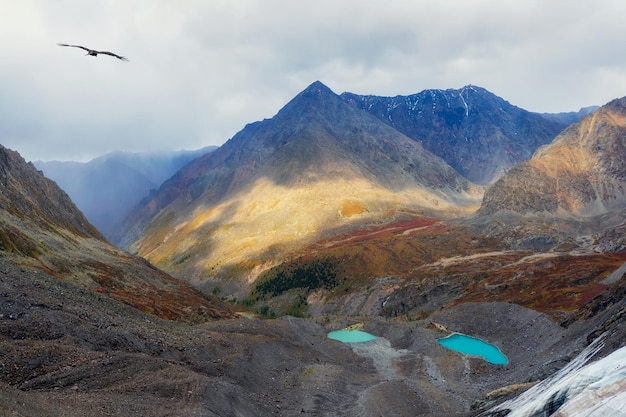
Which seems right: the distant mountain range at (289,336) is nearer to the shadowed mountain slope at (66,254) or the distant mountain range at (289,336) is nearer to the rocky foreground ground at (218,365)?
the rocky foreground ground at (218,365)

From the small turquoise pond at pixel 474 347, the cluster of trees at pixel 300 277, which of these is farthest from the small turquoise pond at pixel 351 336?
the cluster of trees at pixel 300 277

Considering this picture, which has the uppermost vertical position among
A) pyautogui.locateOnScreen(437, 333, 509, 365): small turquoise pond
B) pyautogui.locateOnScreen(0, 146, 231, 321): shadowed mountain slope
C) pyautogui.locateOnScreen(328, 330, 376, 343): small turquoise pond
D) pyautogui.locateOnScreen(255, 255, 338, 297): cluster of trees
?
pyautogui.locateOnScreen(0, 146, 231, 321): shadowed mountain slope

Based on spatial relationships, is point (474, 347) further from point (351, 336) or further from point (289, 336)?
point (289, 336)

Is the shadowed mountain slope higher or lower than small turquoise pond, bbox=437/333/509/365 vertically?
higher

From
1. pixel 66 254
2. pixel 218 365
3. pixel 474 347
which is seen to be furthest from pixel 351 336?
pixel 66 254

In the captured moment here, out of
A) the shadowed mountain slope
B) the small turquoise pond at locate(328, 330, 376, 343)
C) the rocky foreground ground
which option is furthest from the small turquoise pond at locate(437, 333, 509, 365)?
the shadowed mountain slope

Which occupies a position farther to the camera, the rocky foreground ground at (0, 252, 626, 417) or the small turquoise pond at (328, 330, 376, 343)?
the small turquoise pond at (328, 330, 376, 343)

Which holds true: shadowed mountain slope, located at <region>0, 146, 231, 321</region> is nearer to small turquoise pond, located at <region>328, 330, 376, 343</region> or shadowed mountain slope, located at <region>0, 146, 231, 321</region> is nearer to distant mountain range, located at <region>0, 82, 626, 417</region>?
distant mountain range, located at <region>0, 82, 626, 417</region>

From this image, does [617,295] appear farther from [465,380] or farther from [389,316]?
[389,316]
